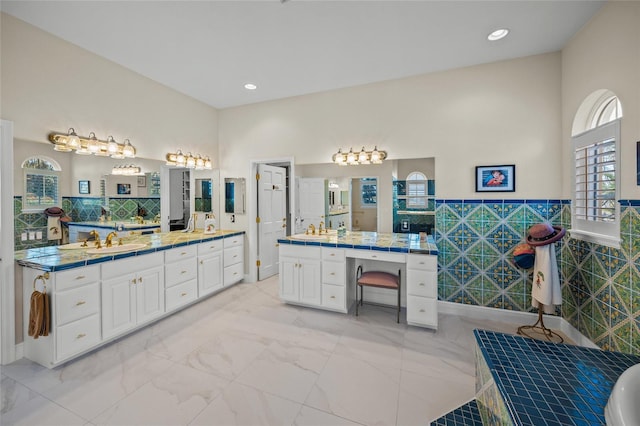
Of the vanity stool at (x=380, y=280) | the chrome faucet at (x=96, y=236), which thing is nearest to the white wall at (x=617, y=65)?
the vanity stool at (x=380, y=280)

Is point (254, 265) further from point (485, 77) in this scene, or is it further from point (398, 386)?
point (485, 77)

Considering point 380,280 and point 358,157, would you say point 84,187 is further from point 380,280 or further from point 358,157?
point 380,280

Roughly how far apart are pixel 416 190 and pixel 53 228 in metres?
3.93

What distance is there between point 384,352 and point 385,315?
30.7 inches

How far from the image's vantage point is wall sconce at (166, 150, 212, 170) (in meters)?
3.72

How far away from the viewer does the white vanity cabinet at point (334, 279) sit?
3.12 meters

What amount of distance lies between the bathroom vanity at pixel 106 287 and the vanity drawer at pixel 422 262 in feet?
8.56

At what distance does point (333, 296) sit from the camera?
3.17 meters

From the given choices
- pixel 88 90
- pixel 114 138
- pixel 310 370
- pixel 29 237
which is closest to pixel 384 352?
pixel 310 370

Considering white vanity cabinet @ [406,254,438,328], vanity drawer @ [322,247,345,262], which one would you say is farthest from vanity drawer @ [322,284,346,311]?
white vanity cabinet @ [406,254,438,328]

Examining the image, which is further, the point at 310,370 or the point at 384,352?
the point at 384,352

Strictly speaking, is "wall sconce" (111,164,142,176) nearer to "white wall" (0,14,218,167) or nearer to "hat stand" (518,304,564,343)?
"white wall" (0,14,218,167)

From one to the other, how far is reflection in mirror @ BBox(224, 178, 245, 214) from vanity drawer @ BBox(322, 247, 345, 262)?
185 cm

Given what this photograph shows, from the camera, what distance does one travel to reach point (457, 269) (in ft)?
10.6
